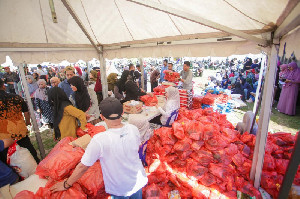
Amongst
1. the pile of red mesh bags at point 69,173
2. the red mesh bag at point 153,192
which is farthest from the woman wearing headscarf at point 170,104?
the pile of red mesh bags at point 69,173

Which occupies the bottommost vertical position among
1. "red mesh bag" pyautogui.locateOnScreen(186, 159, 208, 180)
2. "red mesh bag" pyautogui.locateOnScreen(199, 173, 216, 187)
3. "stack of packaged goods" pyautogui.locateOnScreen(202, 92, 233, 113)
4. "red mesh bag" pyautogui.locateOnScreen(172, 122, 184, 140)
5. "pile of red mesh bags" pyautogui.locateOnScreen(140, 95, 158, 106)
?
"red mesh bag" pyautogui.locateOnScreen(199, 173, 216, 187)

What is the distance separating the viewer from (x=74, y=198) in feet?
5.31

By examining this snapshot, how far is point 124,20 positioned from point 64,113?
2314mm

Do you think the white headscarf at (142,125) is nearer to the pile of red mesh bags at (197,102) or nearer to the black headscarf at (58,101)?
the black headscarf at (58,101)

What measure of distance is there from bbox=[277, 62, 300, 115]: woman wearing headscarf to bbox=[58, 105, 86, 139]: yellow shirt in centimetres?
802

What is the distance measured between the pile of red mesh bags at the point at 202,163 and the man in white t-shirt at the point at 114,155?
97 centimetres

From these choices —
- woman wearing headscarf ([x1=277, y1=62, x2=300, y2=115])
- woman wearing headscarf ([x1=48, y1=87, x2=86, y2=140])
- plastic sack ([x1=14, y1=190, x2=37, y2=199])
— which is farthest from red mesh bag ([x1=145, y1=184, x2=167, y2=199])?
woman wearing headscarf ([x1=277, y1=62, x2=300, y2=115])

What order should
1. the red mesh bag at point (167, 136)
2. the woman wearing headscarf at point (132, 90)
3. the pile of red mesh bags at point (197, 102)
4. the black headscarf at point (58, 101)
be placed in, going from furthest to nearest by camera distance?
the pile of red mesh bags at point (197, 102), the woman wearing headscarf at point (132, 90), the red mesh bag at point (167, 136), the black headscarf at point (58, 101)

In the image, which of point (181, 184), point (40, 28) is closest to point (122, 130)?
point (181, 184)

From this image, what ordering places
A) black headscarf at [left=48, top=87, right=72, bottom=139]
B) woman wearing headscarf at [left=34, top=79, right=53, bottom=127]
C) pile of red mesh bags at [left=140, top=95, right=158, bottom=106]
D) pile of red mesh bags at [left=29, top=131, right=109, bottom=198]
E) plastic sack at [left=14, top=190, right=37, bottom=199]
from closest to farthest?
plastic sack at [left=14, top=190, right=37, bottom=199], pile of red mesh bags at [left=29, top=131, right=109, bottom=198], black headscarf at [left=48, top=87, right=72, bottom=139], pile of red mesh bags at [left=140, top=95, right=158, bottom=106], woman wearing headscarf at [left=34, top=79, right=53, bottom=127]

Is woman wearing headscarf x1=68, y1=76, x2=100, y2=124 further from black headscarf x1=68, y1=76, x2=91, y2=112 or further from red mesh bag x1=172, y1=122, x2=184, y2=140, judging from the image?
red mesh bag x1=172, y1=122, x2=184, y2=140

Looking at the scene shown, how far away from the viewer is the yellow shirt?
2.91 metres

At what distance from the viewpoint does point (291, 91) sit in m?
6.46

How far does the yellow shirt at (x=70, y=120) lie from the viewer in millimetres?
2914
